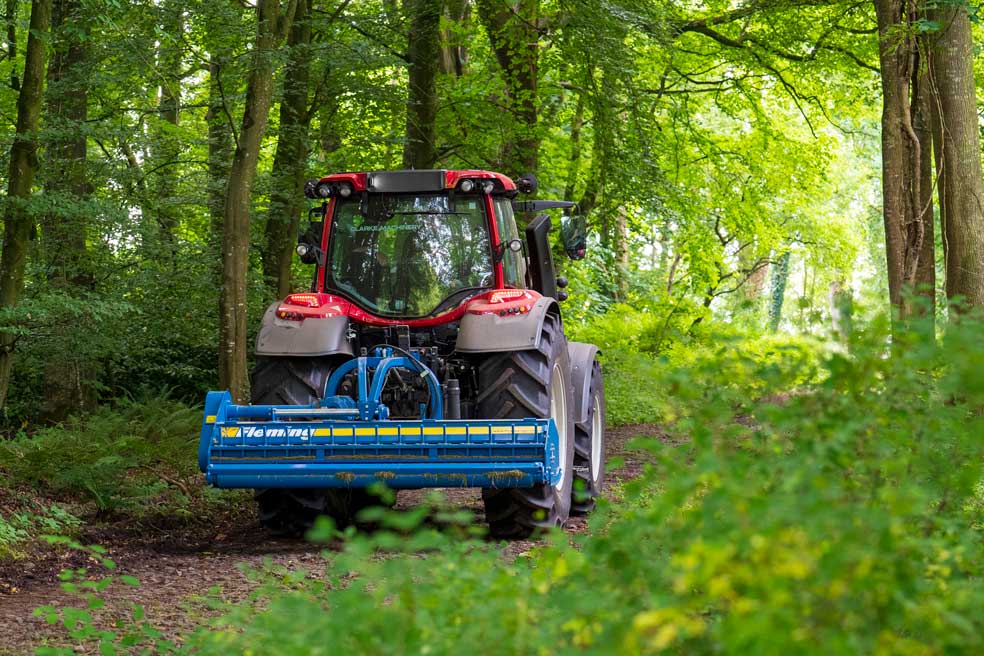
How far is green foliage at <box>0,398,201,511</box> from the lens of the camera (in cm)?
901

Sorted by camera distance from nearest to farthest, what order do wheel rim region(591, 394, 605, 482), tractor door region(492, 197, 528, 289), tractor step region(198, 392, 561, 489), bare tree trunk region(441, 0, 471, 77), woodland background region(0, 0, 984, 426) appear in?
1. tractor step region(198, 392, 561, 489)
2. tractor door region(492, 197, 528, 289)
3. wheel rim region(591, 394, 605, 482)
4. woodland background region(0, 0, 984, 426)
5. bare tree trunk region(441, 0, 471, 77)

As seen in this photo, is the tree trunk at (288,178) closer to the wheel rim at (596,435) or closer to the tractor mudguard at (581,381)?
the wheel rim at (596,435)

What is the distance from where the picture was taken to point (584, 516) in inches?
346

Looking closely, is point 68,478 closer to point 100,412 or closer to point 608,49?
A: point 100,412

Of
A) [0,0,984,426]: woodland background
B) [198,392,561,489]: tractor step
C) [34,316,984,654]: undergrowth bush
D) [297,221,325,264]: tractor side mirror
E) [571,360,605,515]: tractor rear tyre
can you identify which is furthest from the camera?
[0,0,984,426]: woodland background

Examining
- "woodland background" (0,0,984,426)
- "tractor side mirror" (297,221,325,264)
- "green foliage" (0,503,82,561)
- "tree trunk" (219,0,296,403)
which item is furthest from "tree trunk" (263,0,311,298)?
"green foliage" (0,503,82,561)

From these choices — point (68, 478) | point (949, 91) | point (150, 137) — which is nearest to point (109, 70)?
point (150, 137)

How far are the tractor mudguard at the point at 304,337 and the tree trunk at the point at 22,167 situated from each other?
3630mm


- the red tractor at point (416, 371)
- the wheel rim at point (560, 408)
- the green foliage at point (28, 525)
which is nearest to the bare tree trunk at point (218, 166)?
the green foliage at point (28, 525)

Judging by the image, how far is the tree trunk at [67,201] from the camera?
1188 centimetres

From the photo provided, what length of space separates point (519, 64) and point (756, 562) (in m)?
14.0

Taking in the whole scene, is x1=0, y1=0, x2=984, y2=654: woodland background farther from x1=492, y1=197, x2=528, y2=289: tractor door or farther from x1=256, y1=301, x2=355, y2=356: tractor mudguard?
x1=492, y1=197, x2=528, y2=289: tractor door

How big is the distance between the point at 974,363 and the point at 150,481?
7.61 m

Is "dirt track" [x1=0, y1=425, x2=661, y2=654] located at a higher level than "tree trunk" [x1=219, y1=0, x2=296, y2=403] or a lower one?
lower
